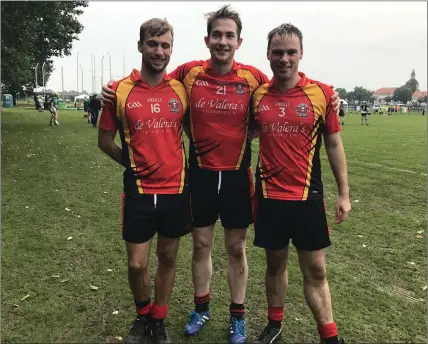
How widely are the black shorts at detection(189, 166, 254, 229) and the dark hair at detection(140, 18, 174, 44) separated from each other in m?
1.10

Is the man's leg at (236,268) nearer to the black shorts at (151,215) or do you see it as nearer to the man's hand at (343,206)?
the black shorts at (151,215)

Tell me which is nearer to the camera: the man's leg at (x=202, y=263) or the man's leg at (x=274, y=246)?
the man's leg at (x=274, y=246)

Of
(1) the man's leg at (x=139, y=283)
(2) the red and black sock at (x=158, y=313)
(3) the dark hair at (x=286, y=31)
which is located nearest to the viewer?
(3) the dark hair at (x=286, y=31)

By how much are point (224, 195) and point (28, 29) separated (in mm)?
17258

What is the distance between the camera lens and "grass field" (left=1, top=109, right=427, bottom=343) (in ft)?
12.5

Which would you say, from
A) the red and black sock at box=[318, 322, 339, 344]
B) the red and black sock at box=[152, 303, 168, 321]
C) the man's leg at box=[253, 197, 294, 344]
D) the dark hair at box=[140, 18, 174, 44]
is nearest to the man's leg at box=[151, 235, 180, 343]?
the red and black sock at box=[152, 303, 168, 321]

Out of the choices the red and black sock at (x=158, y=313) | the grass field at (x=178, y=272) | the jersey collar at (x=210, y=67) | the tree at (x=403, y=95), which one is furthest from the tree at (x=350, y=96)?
the red and black sock at (x=158, y=313)

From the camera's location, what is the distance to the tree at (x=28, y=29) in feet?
54.5

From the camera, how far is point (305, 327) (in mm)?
3838

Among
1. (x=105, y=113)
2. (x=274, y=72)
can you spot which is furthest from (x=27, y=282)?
(x=274, y=72)

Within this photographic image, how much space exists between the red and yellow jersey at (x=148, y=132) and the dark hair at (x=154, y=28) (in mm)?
332

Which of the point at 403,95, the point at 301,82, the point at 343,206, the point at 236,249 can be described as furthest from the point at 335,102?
the point at 403,95

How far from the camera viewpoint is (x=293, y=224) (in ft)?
10.7

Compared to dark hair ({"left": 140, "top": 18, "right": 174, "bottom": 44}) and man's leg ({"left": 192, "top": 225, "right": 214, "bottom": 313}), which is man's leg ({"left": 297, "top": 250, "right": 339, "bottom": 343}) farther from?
dark hair ({"left": 140, "top": 18, "right": 174, "bottom": 44})
